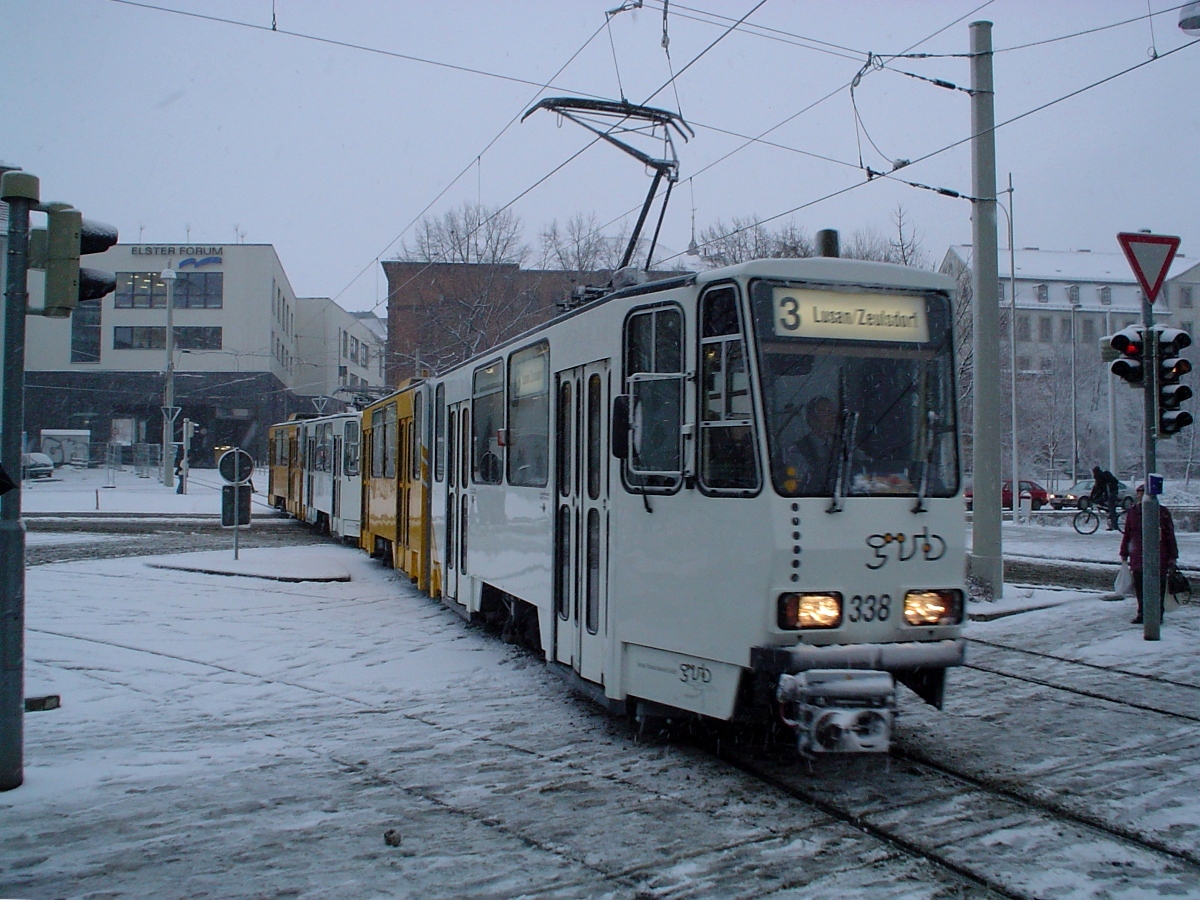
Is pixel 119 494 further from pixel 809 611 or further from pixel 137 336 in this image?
Answer: pixel 809 611

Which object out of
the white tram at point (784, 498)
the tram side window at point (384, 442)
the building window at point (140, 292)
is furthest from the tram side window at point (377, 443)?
the building window at point (140, 292)

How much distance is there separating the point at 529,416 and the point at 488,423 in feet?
4.63

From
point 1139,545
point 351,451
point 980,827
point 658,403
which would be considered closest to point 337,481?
point 351,451

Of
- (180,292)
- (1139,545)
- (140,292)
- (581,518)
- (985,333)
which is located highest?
(180,292)

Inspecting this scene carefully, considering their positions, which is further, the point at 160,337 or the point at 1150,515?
the point at 160,337

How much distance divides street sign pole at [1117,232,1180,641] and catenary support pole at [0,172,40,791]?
927 cm

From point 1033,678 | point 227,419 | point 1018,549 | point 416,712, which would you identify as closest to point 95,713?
point 416,712

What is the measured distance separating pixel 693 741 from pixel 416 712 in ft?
7.01

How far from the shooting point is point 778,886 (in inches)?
169

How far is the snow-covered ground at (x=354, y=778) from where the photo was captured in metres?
4.41

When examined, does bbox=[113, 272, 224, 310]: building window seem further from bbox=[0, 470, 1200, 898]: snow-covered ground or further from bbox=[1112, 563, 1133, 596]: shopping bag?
bbox=[1112, 563, 1133, 596]: shopping bag

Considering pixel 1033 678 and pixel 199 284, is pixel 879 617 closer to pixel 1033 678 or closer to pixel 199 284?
pixel 1033 678

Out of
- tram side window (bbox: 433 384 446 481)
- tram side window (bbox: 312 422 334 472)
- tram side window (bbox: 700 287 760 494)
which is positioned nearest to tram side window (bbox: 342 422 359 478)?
tram side window (bbox: 312 422 334 472)

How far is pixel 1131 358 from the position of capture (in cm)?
1007
